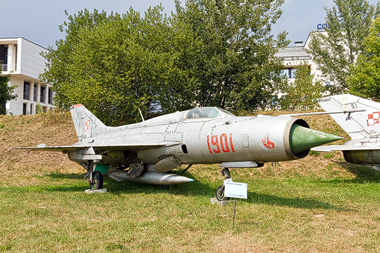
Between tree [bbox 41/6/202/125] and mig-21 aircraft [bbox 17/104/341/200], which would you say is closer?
mig-21 aircraft [bbox 17/104/341/200]

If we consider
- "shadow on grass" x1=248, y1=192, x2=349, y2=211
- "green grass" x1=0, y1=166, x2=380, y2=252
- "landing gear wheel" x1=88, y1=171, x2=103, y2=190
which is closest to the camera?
"green grass" x1=0, y1=166, x2=380, y2=252

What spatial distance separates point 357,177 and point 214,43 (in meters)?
12.6

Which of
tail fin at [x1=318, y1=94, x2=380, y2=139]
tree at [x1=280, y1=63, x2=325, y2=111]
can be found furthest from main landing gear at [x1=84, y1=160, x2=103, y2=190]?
tree at [x1=280, y1=63, x2=325, y2=111]

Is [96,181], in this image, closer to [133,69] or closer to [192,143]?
[192,143]

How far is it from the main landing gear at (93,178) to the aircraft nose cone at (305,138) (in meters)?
7.38

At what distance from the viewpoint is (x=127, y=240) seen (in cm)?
556

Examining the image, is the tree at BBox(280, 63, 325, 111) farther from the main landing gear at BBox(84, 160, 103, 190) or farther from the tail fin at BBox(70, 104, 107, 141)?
the main landing gear at BBox(84, 160, 103, 190)

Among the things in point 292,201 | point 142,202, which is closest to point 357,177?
point 292,201

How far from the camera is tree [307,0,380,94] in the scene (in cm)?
3122

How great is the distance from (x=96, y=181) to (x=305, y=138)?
7.86 m

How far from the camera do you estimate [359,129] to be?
13609 millimetres

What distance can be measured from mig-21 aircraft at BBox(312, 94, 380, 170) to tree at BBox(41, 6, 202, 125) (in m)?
8.73

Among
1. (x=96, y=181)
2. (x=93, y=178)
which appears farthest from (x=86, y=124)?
(x=96, y=181)

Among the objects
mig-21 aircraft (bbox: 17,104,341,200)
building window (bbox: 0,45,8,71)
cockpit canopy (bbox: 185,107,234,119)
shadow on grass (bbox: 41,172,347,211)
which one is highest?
building window (bbox: 0,45,8,71)
